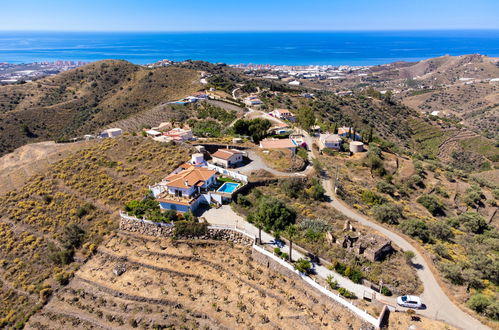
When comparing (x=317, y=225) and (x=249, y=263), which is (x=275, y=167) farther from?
(x=249, y=263)

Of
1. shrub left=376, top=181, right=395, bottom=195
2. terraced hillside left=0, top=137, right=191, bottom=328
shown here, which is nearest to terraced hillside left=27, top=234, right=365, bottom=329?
terraced hillside left=0, top=137, right=191, bottom=328

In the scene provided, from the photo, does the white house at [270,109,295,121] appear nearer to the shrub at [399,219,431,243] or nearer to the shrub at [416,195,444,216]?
the shrub at [416,195,444,216]

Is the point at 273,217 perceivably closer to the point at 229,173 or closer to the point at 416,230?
the point at 229,173

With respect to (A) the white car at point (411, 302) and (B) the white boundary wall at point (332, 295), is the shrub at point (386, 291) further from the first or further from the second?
(B) the white boundary wall at point (332, 295)

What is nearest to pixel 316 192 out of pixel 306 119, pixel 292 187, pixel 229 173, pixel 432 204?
pixel 292 187

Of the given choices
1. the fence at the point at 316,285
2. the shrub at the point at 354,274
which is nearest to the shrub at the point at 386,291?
the fence at the point at 316,285

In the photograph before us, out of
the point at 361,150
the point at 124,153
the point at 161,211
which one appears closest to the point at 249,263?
the point at 161,211
